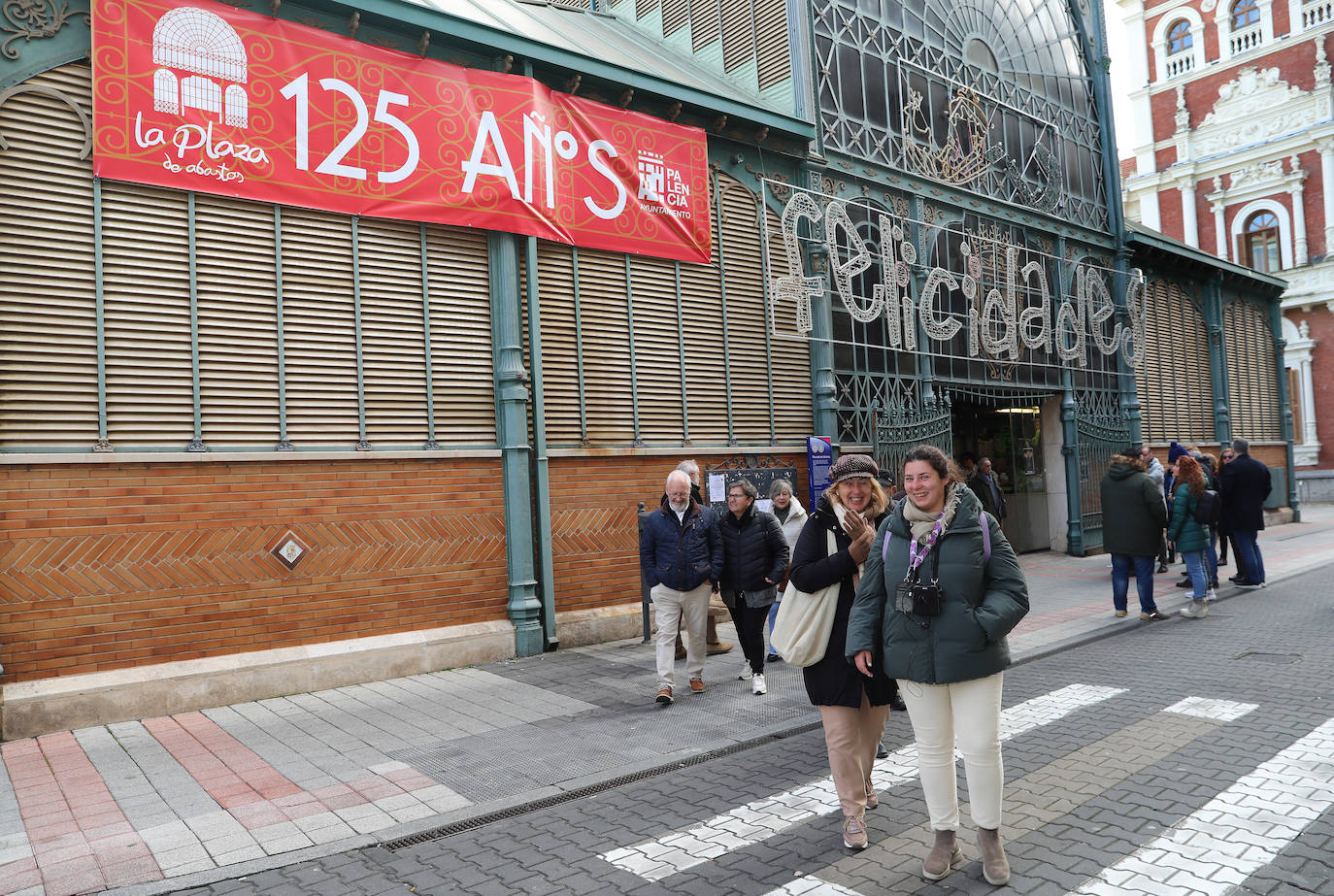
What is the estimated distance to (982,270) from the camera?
1553 cm

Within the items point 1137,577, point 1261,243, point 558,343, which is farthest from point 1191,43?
point 558,343

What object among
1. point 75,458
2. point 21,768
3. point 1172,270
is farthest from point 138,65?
point 1172,270

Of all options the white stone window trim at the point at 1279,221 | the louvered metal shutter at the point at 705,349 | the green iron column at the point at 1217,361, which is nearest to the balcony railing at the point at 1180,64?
the white stone window trim at the point at 1279,221

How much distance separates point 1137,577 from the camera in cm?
1022

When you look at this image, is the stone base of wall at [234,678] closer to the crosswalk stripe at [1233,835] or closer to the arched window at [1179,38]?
the crosswalk stripe at [1233,835]

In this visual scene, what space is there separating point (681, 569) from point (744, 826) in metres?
2.93

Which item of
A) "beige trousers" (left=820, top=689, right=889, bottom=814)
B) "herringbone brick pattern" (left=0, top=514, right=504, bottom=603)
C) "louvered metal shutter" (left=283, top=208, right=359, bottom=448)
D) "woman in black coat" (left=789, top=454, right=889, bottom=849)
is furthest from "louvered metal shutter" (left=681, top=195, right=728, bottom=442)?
"beige trousers" (left=820, top=689, right=889, bottom=814)

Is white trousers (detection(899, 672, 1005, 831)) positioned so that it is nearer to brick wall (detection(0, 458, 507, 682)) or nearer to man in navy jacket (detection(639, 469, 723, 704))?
man in navy jacket (detection(639, 469, 723, 704))

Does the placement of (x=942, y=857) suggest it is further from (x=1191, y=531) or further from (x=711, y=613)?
(x=1191, y=531)

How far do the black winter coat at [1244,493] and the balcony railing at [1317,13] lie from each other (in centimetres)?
2947

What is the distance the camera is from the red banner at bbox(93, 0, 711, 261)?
7.36 metres

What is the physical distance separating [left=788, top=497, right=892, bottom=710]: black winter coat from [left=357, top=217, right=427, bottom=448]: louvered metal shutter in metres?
5.34

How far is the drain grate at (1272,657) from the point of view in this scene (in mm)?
7832

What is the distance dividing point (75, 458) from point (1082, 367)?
1738 cm
